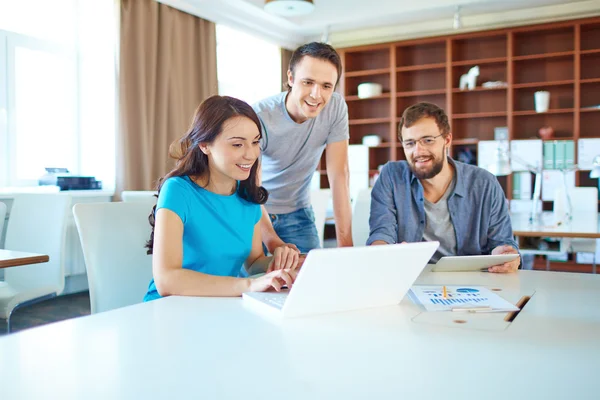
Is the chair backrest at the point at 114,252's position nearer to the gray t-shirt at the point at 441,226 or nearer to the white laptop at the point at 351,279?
the white laptop at the point at 351,279

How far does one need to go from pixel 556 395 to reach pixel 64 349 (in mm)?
722

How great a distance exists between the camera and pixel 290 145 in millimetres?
2201

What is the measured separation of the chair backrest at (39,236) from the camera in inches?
106

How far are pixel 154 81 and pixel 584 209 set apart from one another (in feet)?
12.2

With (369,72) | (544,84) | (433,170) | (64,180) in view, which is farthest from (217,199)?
(369,72)

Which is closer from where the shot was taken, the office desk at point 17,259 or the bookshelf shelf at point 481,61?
the office desk at point 17,259

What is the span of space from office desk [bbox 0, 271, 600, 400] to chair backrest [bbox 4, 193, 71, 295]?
5.76ft

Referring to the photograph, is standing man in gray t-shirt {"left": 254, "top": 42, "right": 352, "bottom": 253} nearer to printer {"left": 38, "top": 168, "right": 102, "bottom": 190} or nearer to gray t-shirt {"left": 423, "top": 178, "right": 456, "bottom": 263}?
Result: gray t-shirt {"left": 423, "top": 178, "right": 456, "bottom": 263}

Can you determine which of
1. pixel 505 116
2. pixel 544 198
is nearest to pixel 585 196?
pixel 544 198

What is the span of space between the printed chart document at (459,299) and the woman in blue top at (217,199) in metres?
0.36

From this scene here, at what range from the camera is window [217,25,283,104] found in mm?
6141

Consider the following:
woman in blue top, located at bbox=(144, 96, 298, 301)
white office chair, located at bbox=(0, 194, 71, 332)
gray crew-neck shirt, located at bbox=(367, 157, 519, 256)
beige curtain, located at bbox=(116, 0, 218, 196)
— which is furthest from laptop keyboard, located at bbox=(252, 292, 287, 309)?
beige curtain, located at bbox=(116, 0, 218, 196)

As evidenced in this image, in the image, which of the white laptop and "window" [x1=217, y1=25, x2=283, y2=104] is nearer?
the white laptop

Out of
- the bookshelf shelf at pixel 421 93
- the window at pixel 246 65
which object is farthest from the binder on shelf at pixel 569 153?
the window at pixel 246 65
